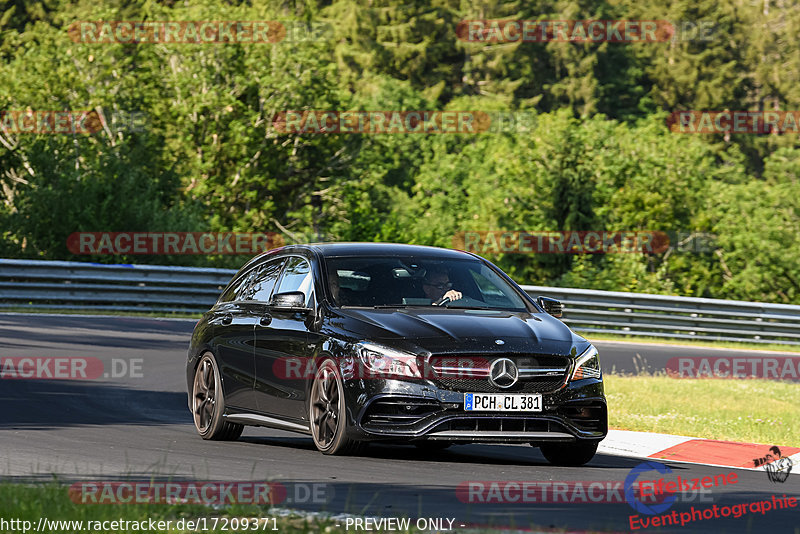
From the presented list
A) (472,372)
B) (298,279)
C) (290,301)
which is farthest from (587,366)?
(298,279)

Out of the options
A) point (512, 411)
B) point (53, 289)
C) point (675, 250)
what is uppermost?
point (512, 411)

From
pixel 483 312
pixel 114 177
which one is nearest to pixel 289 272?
pixel 483 312

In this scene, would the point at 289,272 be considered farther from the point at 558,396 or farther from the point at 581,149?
the point at 581,149

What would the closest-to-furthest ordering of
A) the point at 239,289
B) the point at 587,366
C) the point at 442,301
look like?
the point at 587,366 < the point at 442,301 < the point at 239,289

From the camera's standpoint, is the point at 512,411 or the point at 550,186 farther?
the point at 550,186

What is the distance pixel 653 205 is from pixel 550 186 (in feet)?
15.9

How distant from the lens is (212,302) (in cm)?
2706

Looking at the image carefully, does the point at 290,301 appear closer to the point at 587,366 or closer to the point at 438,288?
the point at 438,288

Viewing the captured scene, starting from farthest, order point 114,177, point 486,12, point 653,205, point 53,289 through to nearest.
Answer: point 486,12 → point 653,205 → point 114,177 → point 53,289

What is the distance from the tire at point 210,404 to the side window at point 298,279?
0.95 meters

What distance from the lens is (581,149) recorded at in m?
44.3

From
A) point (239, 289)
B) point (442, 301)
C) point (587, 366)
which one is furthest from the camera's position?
point (239, 289)

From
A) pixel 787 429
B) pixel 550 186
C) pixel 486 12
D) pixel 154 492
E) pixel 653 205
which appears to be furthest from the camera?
pixel 486 12

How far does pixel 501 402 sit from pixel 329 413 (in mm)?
1245
